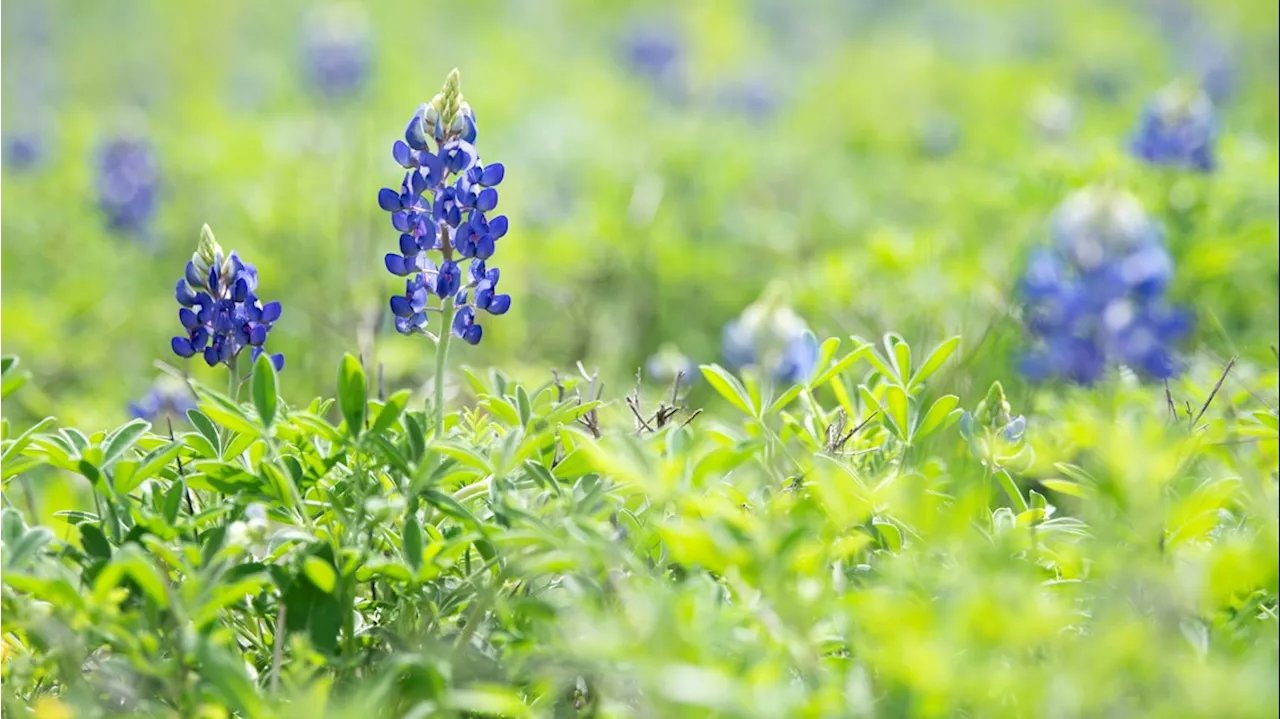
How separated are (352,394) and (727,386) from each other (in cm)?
47

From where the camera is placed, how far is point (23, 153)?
5582mm

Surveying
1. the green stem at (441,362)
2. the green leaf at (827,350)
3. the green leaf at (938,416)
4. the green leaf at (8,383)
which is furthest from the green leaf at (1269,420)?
the green leaf at (8,383)

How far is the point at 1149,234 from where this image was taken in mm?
2598

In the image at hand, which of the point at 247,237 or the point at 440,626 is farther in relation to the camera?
the point at 247,237

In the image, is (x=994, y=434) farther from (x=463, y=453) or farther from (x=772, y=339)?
(x=772, y=339)

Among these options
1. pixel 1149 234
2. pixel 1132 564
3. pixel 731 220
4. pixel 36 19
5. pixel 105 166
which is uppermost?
pixel 36 19

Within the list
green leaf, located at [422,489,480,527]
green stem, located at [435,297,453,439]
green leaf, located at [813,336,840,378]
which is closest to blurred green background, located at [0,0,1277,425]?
green leaf, located at [813,336,840,378]

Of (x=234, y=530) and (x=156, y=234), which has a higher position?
(x=156, y=234)

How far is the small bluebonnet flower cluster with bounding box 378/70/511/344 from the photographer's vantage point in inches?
66.1

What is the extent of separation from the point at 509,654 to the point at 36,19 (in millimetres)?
11467

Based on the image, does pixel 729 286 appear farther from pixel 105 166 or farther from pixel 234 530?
pixel 234 530

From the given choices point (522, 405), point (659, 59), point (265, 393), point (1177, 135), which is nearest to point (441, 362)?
point (522, 405)

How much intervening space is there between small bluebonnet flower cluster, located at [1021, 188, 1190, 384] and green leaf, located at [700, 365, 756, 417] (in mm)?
977

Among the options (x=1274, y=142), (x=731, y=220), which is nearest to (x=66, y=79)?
(x=731, y=220)
